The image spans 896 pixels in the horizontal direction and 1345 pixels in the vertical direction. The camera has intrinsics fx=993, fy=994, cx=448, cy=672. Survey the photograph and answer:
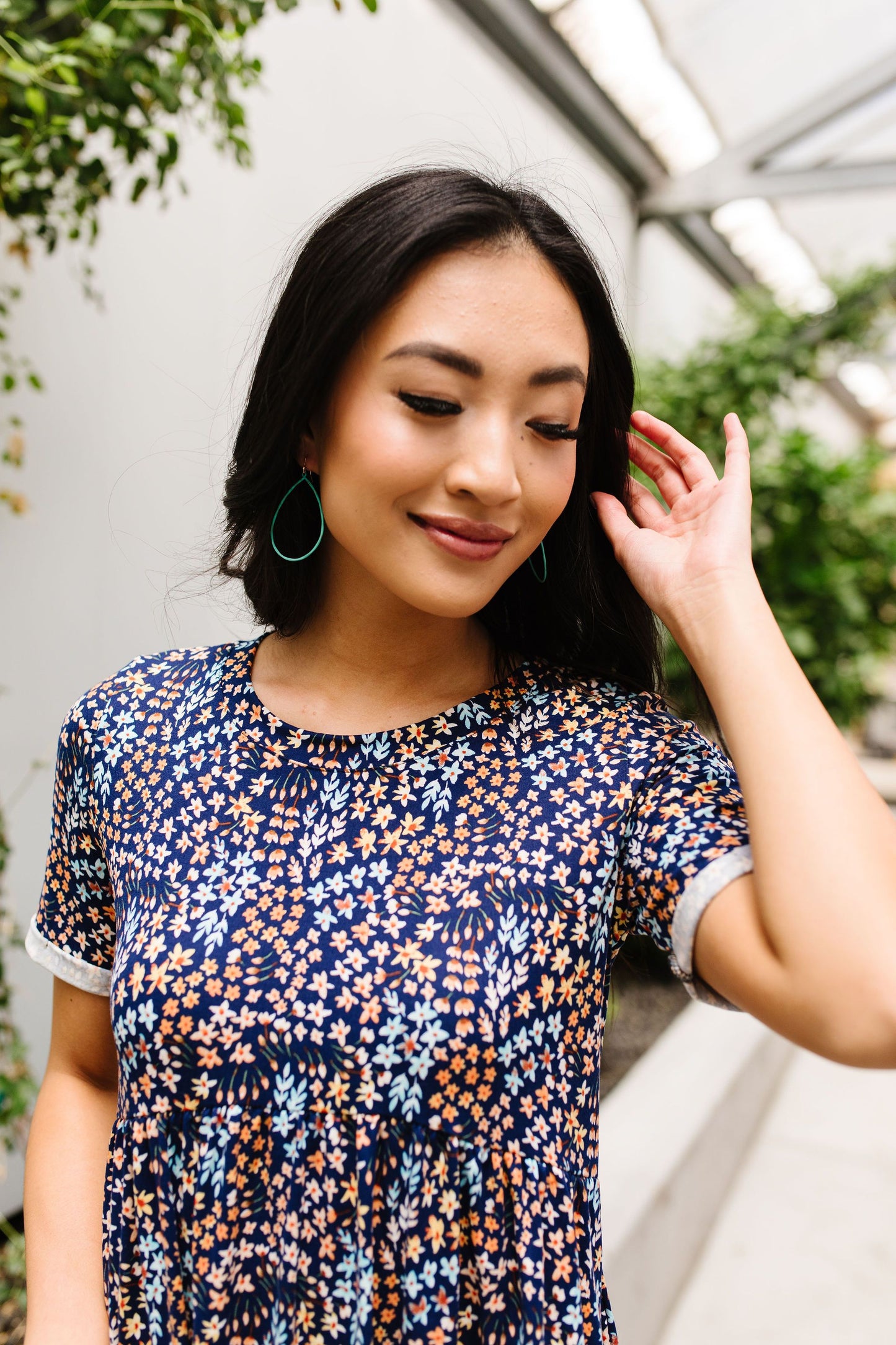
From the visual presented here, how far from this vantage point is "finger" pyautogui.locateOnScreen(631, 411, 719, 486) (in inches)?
42.1

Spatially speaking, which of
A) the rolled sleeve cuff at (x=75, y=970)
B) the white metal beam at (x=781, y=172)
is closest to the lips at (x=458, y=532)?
the rolled sleeve cuff at (x=75, y=970)

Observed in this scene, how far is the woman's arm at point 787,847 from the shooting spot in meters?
0.77

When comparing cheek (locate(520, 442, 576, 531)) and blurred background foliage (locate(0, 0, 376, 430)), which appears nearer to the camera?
cheek (locate(520, 442, 576, 531))

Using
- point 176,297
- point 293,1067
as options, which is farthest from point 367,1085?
point 176,297

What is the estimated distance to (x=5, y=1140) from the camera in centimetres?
182

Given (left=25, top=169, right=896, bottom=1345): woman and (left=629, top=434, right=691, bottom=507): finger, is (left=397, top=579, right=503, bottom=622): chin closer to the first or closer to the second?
(left=25, top=169, right=896, bottom=1345): woman

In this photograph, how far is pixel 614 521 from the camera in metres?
1.08

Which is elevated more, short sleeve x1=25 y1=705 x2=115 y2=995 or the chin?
the chin

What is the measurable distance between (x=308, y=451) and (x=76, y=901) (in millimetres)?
561

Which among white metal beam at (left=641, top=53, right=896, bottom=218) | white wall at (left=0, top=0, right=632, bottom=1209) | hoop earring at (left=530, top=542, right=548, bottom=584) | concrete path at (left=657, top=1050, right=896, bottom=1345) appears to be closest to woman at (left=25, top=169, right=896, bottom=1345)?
hoop earring at (left=530, top=542, right=548, bottom=584)

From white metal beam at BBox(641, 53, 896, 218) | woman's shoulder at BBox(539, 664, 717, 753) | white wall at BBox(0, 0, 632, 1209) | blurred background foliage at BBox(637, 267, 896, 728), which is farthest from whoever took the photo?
white metal beam at BBox(641, 53, 896, 218)

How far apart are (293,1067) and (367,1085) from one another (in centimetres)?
7

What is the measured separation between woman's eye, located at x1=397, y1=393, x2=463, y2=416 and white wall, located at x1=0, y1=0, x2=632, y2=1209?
116 cm

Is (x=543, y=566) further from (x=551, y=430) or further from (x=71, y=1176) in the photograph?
(x=71, y=1176)
